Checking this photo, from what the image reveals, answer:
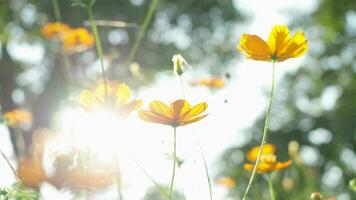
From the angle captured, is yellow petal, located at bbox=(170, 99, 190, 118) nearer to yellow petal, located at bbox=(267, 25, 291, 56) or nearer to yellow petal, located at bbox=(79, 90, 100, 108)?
yellow petal, located at bbox=(79, 90, 100, 108)

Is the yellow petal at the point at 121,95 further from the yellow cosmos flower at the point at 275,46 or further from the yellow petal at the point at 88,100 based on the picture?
the yellow cosmos flower at the point at 275,46

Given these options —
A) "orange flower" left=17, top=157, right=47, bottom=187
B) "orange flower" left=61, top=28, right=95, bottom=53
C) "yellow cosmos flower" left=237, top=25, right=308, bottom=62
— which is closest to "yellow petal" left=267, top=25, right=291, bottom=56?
"yellow cosmos flower" left=237, top=25, right=308, bottom=62

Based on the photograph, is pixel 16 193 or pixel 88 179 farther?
pixel 16 193

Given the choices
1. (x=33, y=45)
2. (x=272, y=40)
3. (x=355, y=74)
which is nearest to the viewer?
(x=272, y=40)

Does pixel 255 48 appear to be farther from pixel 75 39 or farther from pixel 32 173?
pixel 75 39

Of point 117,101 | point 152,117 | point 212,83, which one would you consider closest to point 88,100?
point 117,101

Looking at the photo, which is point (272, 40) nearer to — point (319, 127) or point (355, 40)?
point (355, 40)

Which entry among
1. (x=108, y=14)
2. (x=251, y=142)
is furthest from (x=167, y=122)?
(x=251, y=142)
